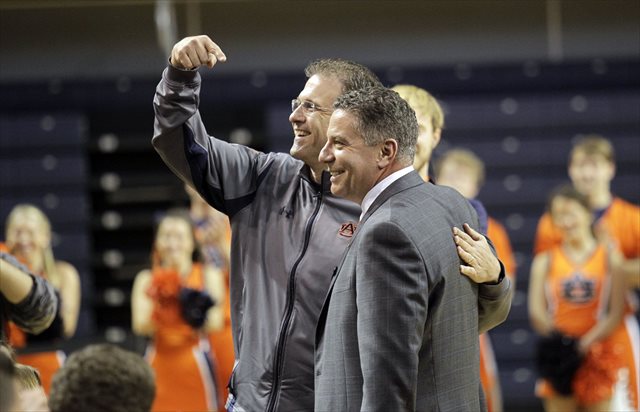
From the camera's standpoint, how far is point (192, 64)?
2.90 metres

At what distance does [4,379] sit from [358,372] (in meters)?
0.83

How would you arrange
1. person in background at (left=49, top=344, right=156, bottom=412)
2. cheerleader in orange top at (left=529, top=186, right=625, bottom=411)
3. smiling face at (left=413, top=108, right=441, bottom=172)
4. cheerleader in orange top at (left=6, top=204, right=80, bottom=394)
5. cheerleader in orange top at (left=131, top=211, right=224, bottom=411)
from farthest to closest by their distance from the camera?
cheerleader in orange top at (left=131, top=211, right=224, bottom=411) → cheerleader in orange top at (left=529, top=186, right=625, bottom=411) → cheerleader in orange top at (left=6, top=204, right=80, bottom=394) → smiling face at (left=413, top=108, right=441, bottom=172) → person in background at (left=49, top=344, right=156, bottom=412)

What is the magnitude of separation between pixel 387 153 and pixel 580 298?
151 inches

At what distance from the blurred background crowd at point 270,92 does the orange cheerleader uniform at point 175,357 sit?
3491mm

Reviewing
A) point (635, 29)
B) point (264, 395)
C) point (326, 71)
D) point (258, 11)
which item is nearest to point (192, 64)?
point (326, 71)

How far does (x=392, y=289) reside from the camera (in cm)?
247

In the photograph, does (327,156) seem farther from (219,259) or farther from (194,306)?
(219,259)

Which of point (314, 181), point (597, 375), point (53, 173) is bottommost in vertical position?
point (597, 375)

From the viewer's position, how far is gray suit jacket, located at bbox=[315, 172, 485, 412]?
8.05 ft

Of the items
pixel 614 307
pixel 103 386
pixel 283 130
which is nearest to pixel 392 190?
pixel 103 386

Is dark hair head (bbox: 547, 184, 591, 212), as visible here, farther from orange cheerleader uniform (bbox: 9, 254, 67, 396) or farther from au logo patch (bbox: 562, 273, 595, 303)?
orange cheerleader uniform (bbox: 9, 254, 67, 396)

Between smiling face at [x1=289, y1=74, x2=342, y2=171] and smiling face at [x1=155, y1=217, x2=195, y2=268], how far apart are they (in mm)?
3445

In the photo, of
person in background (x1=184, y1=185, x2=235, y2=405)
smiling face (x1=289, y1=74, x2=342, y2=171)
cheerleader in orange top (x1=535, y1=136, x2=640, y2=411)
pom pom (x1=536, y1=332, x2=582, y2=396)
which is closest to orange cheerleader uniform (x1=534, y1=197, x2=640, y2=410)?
cheerleader in orange top (x1=535, y1=136, x2=640, y2=411)

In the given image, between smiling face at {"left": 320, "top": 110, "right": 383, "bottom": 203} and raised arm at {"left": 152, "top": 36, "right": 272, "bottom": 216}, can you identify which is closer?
smiling face at {"left": 320, "top": 110, "right": 383, "bottom": 203}
